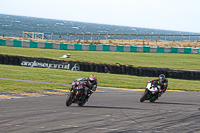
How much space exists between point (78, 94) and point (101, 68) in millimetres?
16540

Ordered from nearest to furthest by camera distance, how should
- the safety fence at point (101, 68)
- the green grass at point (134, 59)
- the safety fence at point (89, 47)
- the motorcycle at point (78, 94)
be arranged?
the motorcycle at point (78, 94), the safety fence at point (101, 68), the green grass at point (134, 59), the safety fence at point (89, 47)

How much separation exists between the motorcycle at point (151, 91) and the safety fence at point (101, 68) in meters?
12.6

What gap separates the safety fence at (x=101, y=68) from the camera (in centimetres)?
2869

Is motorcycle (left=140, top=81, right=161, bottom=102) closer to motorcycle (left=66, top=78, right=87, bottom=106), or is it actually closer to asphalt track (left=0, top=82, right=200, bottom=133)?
asphalt track (left=0, top=82, right=200, bottom=133)

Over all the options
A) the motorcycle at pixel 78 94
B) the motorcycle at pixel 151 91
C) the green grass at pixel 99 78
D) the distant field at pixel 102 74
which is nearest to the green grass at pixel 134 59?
the distant field at pixel 102 74

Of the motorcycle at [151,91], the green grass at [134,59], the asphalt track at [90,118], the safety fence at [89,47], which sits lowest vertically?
the asphalt track at [90,118]

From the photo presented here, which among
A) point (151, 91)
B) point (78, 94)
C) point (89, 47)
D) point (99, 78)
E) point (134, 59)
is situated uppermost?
point (89, 47)

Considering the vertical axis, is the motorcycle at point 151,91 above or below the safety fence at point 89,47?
below

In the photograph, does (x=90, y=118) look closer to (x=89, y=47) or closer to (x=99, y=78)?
(x=99, y=78)

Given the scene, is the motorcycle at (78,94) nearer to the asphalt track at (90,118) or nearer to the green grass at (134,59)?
the asphalt track at (90,118)

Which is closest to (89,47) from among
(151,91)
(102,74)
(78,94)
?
(102,74)

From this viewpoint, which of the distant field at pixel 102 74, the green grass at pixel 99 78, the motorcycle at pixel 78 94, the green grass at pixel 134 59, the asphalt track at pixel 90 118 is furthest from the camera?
the green grass at pixel 134 59

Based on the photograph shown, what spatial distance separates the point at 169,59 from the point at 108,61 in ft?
27.2

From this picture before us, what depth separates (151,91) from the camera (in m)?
15.5
